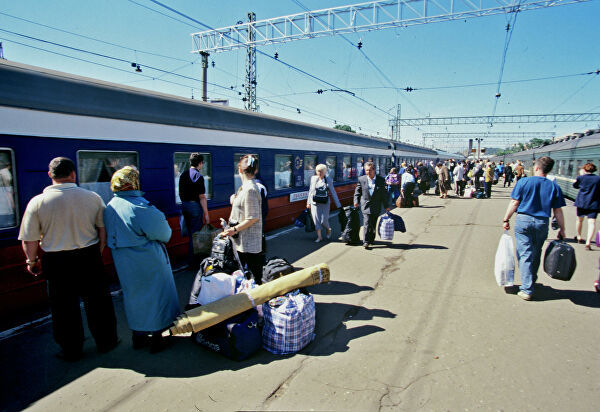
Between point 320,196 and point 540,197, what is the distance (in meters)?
3.88

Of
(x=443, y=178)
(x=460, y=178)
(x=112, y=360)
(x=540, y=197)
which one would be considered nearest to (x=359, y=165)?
(x=443, y=178)

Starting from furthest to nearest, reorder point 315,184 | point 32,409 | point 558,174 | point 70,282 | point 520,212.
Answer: point 558,174, point 315,184, point 520,212, point 70,282, point 32,409

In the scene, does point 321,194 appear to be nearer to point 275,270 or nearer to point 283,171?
point 283,171

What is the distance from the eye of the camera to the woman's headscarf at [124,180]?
3043 millimetres

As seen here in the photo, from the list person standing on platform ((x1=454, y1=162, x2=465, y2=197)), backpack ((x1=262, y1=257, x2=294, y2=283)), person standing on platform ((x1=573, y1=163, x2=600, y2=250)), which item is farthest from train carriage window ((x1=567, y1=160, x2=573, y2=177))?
backpack ((x1=262, y1=257, x2=294, y2=283))

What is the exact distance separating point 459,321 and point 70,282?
3.96m

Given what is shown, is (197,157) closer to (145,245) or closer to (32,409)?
(145,245)

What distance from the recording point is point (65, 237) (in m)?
3.05

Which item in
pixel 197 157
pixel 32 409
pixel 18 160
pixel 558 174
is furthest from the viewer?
pixel 558 174

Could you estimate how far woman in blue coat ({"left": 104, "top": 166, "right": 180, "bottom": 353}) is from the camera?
10.0 ft

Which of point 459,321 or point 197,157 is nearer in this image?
point 459,321

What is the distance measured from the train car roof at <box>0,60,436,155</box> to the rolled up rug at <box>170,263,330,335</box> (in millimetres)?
2944

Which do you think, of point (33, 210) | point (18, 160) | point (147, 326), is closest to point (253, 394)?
point (147, 326)

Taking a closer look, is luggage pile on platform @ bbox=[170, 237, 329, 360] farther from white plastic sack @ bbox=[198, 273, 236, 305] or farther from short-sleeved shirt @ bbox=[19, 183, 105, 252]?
short-sleeved shirt @ bbox=[19, 183, 105, 252]
